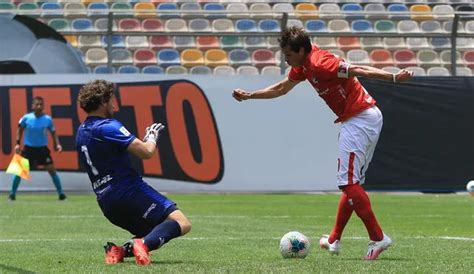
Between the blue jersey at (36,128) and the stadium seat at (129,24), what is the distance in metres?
4.10

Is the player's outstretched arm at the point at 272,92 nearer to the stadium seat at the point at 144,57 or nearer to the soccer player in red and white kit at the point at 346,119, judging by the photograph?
the soccer player in red and white kit at the point at 346,119

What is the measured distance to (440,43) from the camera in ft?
80.5

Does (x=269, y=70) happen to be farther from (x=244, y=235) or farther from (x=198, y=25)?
(x=244, y=235)

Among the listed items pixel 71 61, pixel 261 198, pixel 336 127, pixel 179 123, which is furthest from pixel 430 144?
pixel 71 61

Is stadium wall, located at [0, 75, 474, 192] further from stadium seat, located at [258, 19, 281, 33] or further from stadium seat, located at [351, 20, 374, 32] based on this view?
stadium seat, located at [351, 20, 374, 32]

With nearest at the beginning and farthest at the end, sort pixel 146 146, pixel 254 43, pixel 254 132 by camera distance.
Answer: pixel 146 146, pixel 254 132, pixel 254 43

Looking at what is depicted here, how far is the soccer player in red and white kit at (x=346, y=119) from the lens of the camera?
9.66m

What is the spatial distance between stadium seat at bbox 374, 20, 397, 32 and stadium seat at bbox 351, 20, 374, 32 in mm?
190

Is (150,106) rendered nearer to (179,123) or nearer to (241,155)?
(179,123)

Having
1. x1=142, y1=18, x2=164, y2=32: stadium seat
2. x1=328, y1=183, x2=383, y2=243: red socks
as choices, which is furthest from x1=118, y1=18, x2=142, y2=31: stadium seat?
x1=328, y1=183, x2=383, y2=243: red socks

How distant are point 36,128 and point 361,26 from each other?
29.8 feet

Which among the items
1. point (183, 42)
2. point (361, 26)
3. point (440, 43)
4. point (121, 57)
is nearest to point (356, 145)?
point (440, 43)

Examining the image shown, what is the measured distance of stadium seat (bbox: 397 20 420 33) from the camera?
83.2 ft

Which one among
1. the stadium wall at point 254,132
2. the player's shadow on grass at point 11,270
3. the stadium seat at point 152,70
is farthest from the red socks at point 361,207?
the stadium seat at point 152,70
